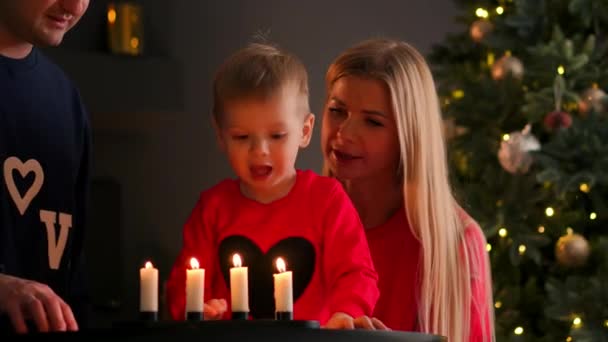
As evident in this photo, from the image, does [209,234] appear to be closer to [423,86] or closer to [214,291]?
[214,291]

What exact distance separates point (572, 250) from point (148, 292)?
9.16ft

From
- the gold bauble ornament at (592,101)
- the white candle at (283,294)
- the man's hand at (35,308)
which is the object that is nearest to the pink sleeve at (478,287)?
the white candle at (283,294)

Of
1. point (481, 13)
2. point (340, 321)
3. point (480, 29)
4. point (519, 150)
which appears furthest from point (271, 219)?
point (481, 13)

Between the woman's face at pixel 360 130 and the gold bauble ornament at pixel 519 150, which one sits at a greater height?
the gold bauble ornament at pixel 519 150

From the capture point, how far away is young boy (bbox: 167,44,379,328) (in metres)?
1.81

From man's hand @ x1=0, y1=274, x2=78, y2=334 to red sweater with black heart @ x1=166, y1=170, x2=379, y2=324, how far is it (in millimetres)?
648

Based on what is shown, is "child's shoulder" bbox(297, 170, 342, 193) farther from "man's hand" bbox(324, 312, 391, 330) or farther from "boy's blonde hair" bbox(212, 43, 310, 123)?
"man's hand" bbox(324, 312, 391, 330)

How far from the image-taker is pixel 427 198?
226 cm

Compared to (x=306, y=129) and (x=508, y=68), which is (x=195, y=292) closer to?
(x=306, y=129)

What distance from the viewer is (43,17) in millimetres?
1639

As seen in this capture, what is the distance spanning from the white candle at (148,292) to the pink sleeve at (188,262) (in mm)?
570

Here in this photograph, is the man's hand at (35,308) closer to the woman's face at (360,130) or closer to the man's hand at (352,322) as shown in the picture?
the man's hand at (352,322)

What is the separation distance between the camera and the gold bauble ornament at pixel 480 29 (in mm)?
4012

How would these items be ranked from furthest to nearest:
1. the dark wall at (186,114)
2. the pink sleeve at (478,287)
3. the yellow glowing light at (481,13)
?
the dark wall at (186,114), the yellow glowing light at (481,13), the pink sleeve at (478,287)
